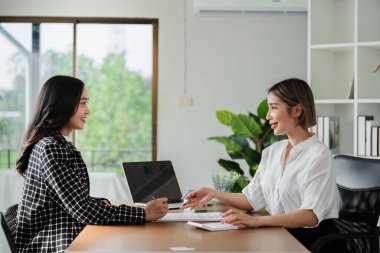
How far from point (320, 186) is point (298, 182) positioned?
0.14 meters

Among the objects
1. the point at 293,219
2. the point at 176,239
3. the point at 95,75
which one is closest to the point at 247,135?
the point at 95,75

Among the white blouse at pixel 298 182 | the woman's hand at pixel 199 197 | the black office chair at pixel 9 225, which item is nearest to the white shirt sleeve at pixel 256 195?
the white blouse at pixel 298 182

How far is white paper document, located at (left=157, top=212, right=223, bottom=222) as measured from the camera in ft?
7.93

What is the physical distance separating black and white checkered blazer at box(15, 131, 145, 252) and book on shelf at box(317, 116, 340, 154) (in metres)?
2.31

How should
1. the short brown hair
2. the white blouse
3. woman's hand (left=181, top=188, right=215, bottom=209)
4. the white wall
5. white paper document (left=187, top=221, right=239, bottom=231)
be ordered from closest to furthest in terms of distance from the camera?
white paper document (left=187, top=221, right=239, bottom=231) < the white blouse < the short brown hair < woman's hand (left=181, top=188, right=215, bottom=209) < the white wall

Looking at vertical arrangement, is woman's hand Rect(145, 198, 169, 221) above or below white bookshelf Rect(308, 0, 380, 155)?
below

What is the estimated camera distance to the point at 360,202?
271cm

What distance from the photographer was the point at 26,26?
5410 mm

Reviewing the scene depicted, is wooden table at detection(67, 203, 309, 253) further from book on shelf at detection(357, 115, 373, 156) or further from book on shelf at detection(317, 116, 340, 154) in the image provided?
book on shelf at detection(317, 116, 340, 154)

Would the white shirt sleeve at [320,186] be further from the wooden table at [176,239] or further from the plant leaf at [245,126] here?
the plant leaf at [245,126]

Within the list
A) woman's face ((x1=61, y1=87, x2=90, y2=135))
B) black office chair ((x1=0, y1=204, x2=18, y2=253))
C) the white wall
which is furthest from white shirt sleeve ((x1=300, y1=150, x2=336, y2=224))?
the white wall

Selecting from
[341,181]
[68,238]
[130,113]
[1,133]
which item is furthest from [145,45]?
[68,238]

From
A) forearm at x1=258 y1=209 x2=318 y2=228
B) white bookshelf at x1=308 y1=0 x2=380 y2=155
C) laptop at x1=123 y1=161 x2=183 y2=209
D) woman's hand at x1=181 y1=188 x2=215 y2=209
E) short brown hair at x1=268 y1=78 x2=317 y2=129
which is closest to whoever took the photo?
forearm at x1=258 y1=209 x2=318 y2=228

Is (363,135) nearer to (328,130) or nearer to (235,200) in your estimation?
(328,130)
